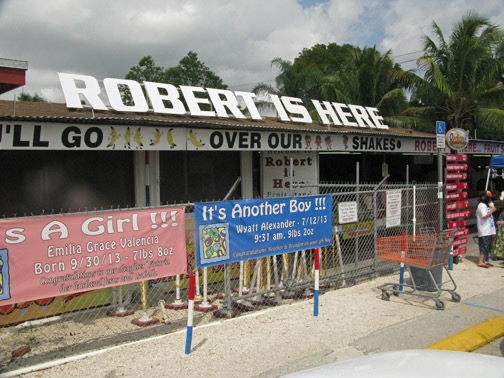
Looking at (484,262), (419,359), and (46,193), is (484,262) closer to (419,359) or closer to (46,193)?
(419,359)

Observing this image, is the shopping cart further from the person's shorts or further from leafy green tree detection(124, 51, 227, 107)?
leafy green tree detection(124, 51, 227, 107)

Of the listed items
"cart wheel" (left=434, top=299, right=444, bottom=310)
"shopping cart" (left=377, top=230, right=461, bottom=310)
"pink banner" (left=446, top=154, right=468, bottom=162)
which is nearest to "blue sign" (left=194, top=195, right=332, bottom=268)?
"shopping cart" (left=377, top=230, right=461, bottom=310)

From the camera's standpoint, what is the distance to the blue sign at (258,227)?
6.05 meters

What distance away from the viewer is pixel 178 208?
596cm

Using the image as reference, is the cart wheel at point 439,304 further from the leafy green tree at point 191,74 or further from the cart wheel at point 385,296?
the leafy green tree at point 191,74

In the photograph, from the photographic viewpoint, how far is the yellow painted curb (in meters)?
5.58

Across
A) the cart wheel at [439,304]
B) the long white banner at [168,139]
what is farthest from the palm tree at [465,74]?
the cart wheel at [439,304]

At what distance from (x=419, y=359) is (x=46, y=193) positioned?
718 centimetres

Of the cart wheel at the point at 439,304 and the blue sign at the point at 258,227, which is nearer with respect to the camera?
the blue sign at the point at 258,227

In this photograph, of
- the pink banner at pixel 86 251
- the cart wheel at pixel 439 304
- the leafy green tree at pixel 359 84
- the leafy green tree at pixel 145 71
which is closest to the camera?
the pink banner at pixel 86 251

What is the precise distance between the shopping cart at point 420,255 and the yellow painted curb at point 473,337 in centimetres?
79

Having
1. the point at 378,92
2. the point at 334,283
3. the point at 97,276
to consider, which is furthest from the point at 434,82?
the point at 97,276

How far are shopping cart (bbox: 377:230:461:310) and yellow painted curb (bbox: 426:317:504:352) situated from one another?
787mm

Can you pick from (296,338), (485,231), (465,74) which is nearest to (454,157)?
(485,231)
